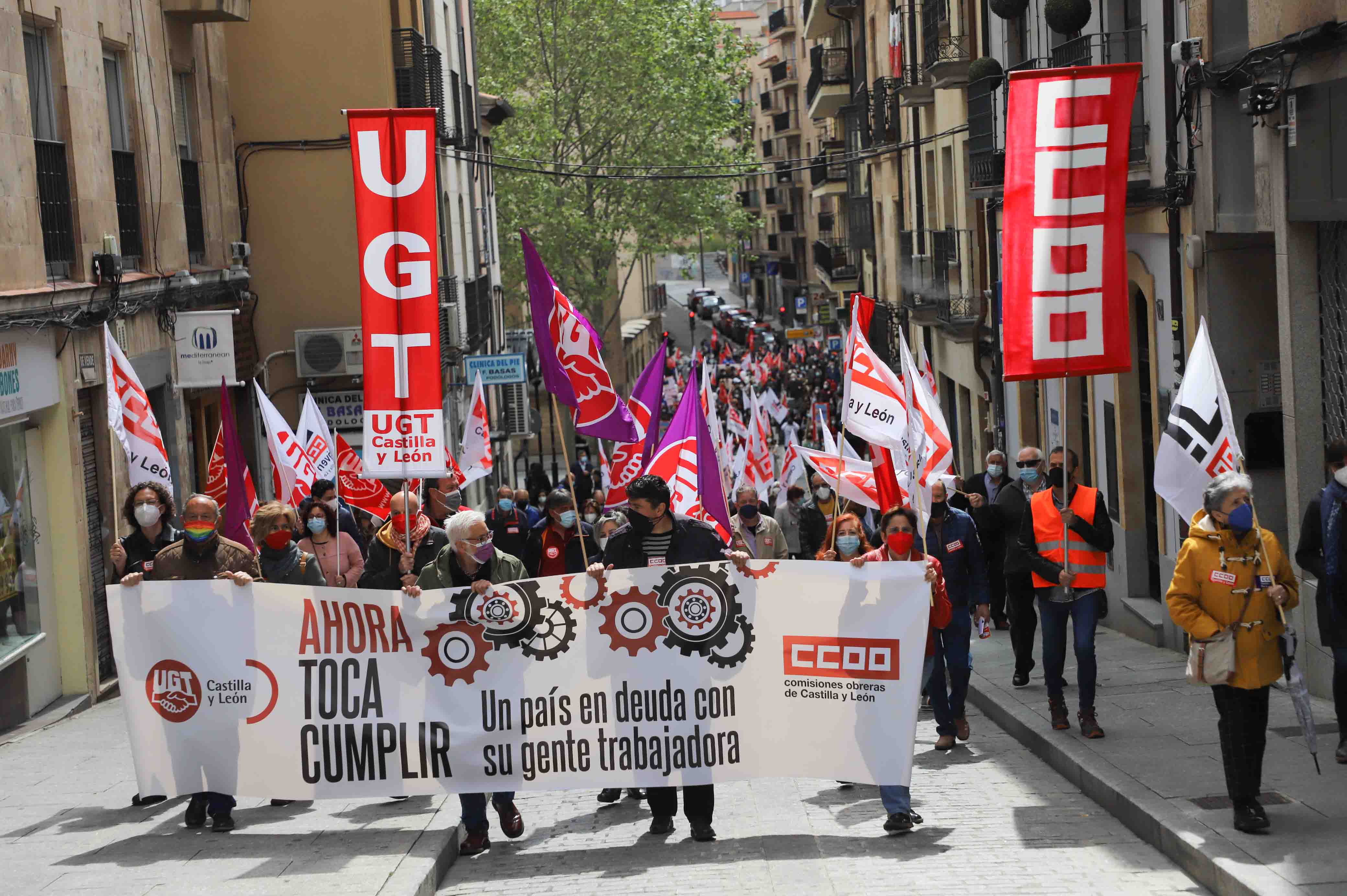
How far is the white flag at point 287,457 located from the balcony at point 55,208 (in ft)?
6.76

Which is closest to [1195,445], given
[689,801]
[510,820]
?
[689,801]

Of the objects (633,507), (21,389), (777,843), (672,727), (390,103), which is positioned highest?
(390,103)

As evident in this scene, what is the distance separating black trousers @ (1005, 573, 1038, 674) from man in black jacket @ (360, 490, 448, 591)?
14.6 feet

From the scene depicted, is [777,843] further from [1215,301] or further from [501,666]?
[1215,301]

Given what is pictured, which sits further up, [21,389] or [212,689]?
[21,389]

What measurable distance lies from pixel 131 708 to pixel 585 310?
126 feet

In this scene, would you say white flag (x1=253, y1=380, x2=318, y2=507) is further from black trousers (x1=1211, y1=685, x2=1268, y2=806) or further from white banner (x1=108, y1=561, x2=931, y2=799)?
black trousers (x1=1211, y1=685, x2=1268, y2=806)

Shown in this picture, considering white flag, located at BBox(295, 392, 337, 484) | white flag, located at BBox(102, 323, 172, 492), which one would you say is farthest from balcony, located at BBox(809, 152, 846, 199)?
white flag, located at BBox(102, 323, 172, 492)

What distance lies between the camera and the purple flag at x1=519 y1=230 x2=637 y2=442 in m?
12.1

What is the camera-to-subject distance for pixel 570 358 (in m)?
12.6

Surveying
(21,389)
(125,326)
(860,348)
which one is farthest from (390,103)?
(860,348)

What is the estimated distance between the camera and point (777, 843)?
8.12m

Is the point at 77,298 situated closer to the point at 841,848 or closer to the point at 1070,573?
the point at 1070,573

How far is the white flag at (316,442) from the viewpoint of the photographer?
1491 centimetres
